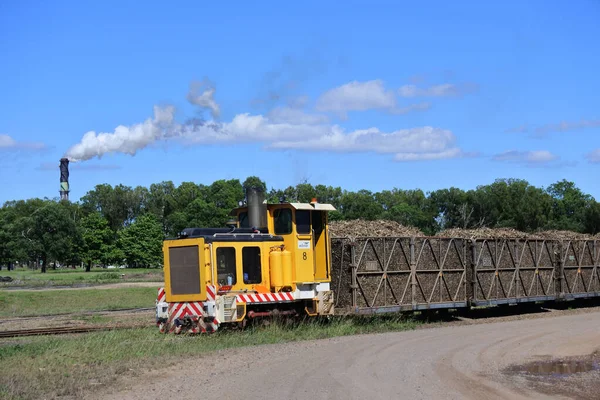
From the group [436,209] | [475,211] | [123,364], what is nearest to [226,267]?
[123,364]

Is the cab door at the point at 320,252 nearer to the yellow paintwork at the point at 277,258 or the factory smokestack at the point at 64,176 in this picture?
the yellow paintwork at the point at 277,258

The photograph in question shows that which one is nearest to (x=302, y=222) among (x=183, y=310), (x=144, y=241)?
(x=183, y=310)

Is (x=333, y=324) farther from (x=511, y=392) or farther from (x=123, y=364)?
(x=511, y=392)

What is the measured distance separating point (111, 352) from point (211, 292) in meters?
3.41

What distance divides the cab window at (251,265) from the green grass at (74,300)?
16.9m

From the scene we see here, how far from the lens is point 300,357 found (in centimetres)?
1445

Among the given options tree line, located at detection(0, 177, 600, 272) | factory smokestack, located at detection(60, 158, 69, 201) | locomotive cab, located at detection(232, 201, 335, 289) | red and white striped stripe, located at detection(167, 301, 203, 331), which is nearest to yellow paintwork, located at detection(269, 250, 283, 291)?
locomotive cab, located at detection(232, 201, 335, 289)

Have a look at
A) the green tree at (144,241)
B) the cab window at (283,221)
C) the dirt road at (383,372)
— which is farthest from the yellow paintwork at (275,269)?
the green tree at (144,241)

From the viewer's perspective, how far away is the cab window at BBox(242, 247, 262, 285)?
18812 millimetres

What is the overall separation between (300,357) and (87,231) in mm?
95058

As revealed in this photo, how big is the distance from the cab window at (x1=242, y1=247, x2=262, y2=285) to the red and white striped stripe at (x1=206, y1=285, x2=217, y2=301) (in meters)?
1.14

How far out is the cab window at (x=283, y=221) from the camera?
64.5ft

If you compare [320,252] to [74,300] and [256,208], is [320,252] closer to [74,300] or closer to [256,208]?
[256,208]

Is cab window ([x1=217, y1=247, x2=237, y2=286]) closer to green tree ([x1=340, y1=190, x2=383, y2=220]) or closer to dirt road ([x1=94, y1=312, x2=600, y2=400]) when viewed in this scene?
dirt road ([x1=94, y1=312, x2=600, y2=400])
